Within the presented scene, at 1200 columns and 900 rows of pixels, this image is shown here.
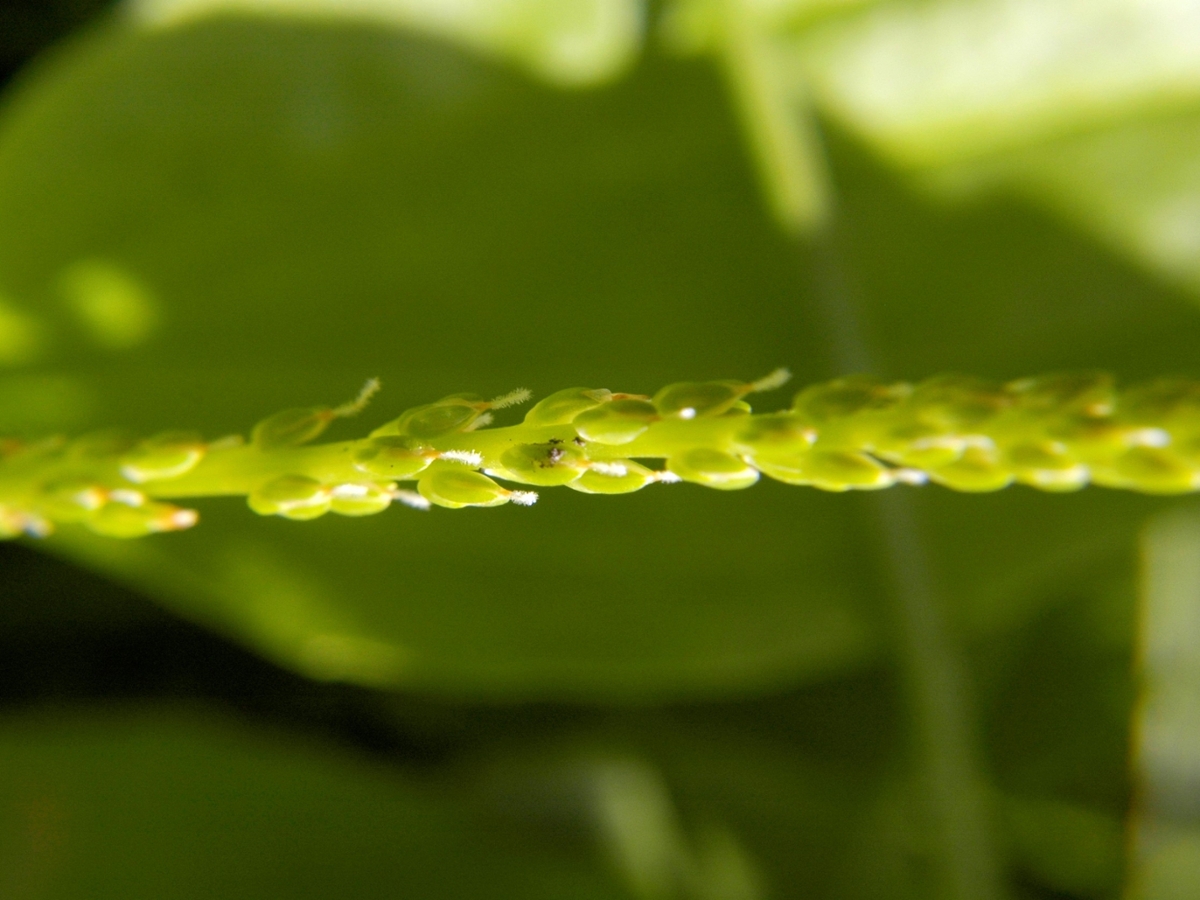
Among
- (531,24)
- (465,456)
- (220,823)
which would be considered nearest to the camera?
(465,456)

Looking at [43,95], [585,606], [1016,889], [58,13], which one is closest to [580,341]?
[585,606]

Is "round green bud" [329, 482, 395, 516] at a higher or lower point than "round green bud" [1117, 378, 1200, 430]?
lower

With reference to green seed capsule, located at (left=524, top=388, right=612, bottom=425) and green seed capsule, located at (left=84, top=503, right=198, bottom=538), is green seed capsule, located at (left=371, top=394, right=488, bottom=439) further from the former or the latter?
green seed capsule, located at (left=84, top=503, right=198, bottom=538)

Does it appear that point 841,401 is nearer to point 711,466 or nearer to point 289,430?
point 711,466

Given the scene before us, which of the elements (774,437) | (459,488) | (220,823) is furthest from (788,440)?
(220,823)

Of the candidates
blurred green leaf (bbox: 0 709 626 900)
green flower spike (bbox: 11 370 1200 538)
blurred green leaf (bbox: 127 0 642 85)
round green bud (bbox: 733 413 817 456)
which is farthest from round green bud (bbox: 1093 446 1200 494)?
blurred green leaf (bbox: 0 709 626 900)
